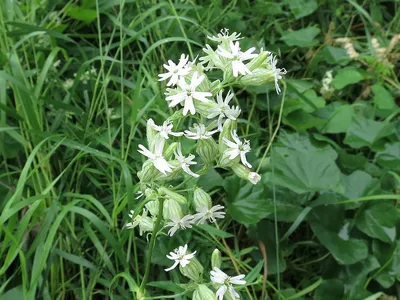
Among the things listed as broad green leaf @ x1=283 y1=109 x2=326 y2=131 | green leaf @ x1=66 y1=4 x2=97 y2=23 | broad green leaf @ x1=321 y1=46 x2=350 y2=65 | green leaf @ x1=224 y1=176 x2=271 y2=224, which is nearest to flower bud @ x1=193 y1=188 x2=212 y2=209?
green leaf @ x1=224 y1=176 x2=271 y2=224

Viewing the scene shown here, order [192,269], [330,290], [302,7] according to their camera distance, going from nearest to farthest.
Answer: [192,269], [330,290], [302,7]

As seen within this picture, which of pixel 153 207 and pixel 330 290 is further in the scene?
pixel 330 290

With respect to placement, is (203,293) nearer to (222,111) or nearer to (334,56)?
(222,111)

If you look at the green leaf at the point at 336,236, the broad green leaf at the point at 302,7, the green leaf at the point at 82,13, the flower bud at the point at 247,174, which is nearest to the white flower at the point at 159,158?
the flower bud at the point at 247,174

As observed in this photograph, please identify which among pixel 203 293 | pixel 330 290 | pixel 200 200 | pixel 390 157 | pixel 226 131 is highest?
pixel 226 131

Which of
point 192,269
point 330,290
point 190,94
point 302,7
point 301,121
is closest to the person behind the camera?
point 190,94

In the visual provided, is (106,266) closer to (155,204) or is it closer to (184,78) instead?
(155,204)

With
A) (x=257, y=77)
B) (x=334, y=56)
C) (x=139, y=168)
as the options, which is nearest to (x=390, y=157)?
(x=334, y=56)
